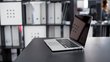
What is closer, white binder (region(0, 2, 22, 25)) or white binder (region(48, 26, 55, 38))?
white binder (region(0, 2, 22, 25))

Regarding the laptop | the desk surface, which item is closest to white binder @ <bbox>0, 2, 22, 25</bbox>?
the laptop

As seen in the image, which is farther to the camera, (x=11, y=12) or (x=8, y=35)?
(x=8, y=35)

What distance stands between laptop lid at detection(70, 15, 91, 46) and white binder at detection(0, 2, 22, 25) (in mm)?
1756

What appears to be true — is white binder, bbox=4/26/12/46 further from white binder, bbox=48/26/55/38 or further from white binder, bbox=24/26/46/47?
white binder, bbox=48/26/55/38

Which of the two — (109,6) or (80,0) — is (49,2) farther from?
(109,6)

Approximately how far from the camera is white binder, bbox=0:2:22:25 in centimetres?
278

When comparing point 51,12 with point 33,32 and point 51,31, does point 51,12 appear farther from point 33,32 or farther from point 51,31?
point 33,32

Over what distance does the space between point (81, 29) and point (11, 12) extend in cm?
195

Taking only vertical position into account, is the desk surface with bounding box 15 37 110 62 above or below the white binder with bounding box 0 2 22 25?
below

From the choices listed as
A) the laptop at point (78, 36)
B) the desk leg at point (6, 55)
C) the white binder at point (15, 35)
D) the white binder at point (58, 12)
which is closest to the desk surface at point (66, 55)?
the laptop at point (78, 36)

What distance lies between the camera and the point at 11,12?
2793 mm

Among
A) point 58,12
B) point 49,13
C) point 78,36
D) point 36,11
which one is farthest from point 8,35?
point 78,36

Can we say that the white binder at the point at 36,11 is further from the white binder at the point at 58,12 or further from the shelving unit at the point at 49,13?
the white binder at the point at 58,12

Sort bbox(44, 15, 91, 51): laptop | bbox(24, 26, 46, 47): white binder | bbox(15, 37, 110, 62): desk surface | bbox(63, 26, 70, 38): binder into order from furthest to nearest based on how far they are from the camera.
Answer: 1. bbox(63, 26, 70, 38): binder
2. bbox(24, 26, 46, 47): white binder
3. bbox(44, 15, 91, 51): laptop
4. bbox(15, 37, 110, 62): desk surface
